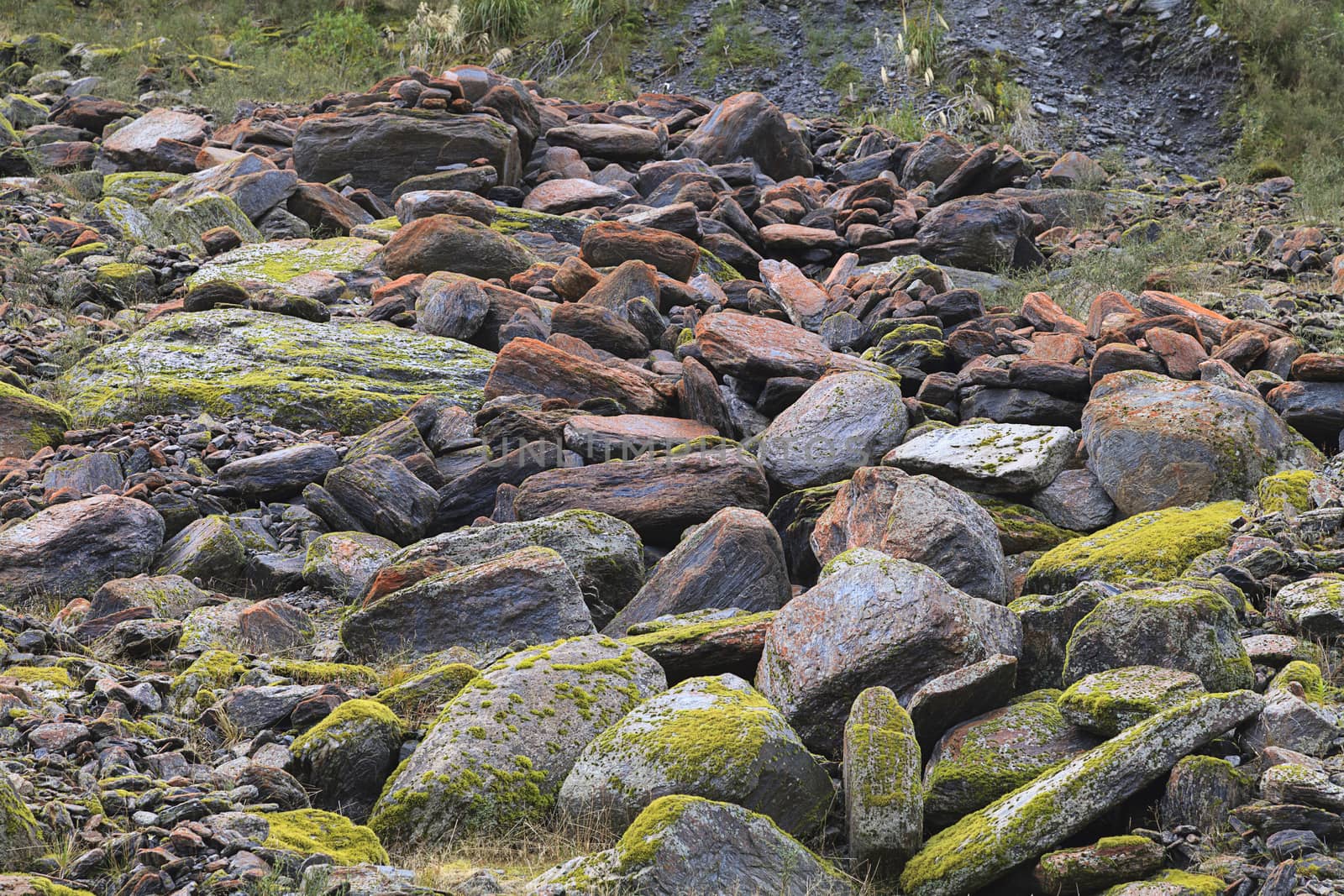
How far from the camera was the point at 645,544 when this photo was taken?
7.62m

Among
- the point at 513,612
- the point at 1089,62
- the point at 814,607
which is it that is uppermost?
the point at 1089,62

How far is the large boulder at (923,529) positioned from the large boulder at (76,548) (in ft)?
14.1

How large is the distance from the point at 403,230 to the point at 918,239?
6.13 meters

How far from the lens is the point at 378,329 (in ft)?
33.7

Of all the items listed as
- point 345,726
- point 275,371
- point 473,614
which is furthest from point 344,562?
point 275,371

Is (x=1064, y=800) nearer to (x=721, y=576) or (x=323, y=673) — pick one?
(x=721, y=576)

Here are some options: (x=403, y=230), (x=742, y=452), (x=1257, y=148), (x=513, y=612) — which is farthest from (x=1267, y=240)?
(x=513, y=612)

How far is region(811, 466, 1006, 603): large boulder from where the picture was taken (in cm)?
605

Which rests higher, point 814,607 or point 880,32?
point 880,32

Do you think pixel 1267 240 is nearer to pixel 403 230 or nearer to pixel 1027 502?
pixel 1027 502

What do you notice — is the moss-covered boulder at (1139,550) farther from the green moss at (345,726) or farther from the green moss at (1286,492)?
the green moss at (345,726)

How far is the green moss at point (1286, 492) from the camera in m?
6.29

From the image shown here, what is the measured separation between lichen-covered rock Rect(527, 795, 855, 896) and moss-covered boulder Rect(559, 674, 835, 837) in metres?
0.29

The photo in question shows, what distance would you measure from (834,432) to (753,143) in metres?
9.30
